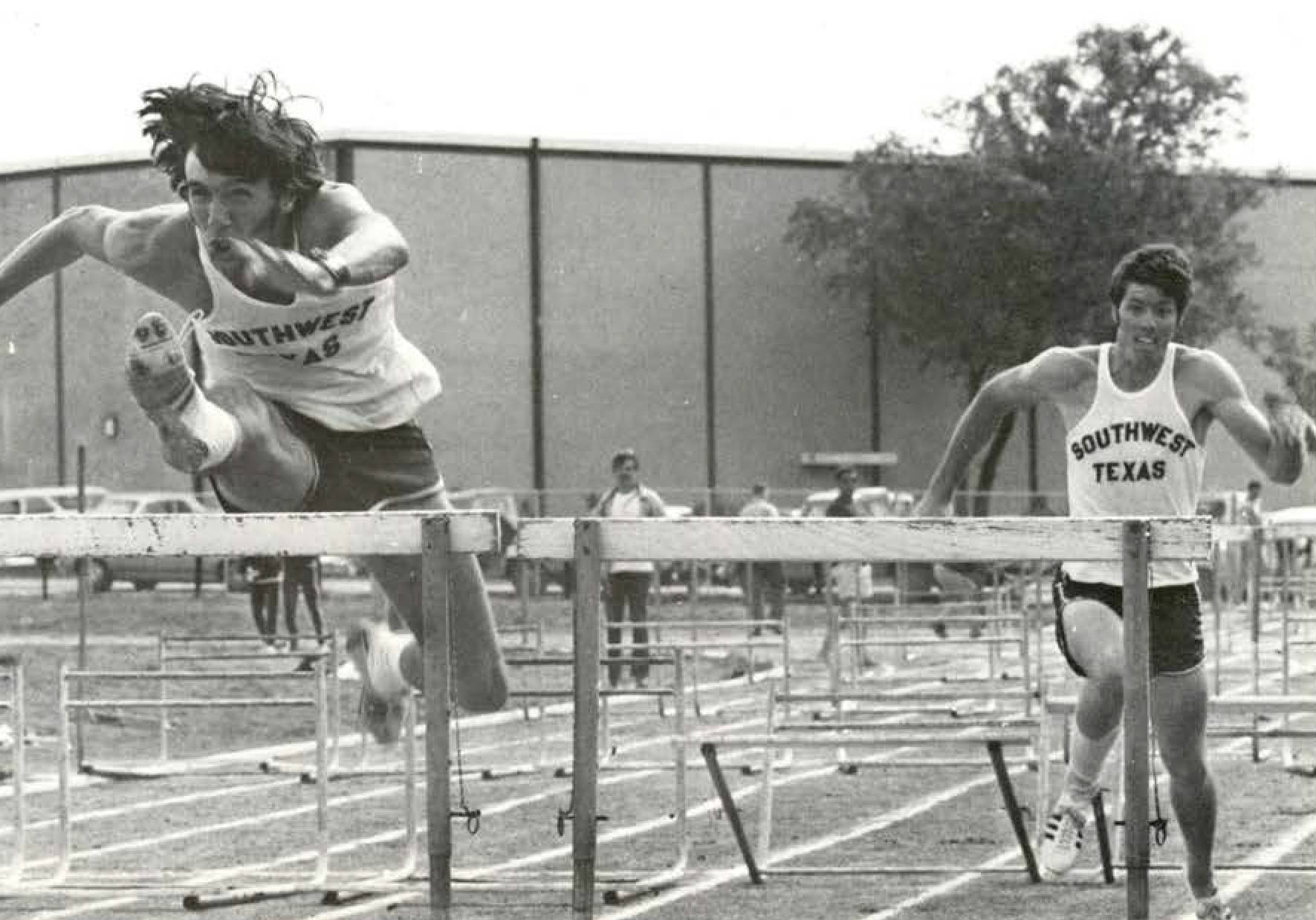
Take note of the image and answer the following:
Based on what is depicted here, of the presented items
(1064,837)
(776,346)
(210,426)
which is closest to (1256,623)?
(1064,837)

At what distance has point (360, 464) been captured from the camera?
7133 millimetres

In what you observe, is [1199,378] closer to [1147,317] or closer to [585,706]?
[1147,317]

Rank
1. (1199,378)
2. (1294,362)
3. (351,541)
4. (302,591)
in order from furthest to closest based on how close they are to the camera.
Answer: (1294,362), (302,591), (1199,378), (351,541)

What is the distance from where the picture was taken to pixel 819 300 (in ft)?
167

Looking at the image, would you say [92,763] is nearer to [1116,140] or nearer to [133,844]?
[133,844]

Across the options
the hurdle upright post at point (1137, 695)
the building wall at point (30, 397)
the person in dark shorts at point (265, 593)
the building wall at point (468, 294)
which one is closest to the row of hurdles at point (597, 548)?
the hurdle upright post at point (1137, 695)

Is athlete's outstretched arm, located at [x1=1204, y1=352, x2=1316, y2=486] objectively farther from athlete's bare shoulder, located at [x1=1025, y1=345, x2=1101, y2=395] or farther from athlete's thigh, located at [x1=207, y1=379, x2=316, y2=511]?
athlete's thigh, located at [x1=207, y1=379, x2=316, y2=511]

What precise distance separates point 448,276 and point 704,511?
9234mm

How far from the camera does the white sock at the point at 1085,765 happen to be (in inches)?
312

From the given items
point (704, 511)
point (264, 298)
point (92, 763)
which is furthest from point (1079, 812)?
point (704, 511)

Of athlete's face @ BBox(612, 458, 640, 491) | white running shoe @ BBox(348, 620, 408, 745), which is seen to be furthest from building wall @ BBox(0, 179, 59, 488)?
white running shoe @ BBox(348, 620, 408, 745)

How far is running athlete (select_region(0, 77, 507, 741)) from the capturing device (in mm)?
6688

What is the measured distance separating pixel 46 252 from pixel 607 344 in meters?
40.9

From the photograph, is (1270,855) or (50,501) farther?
(50,501)
